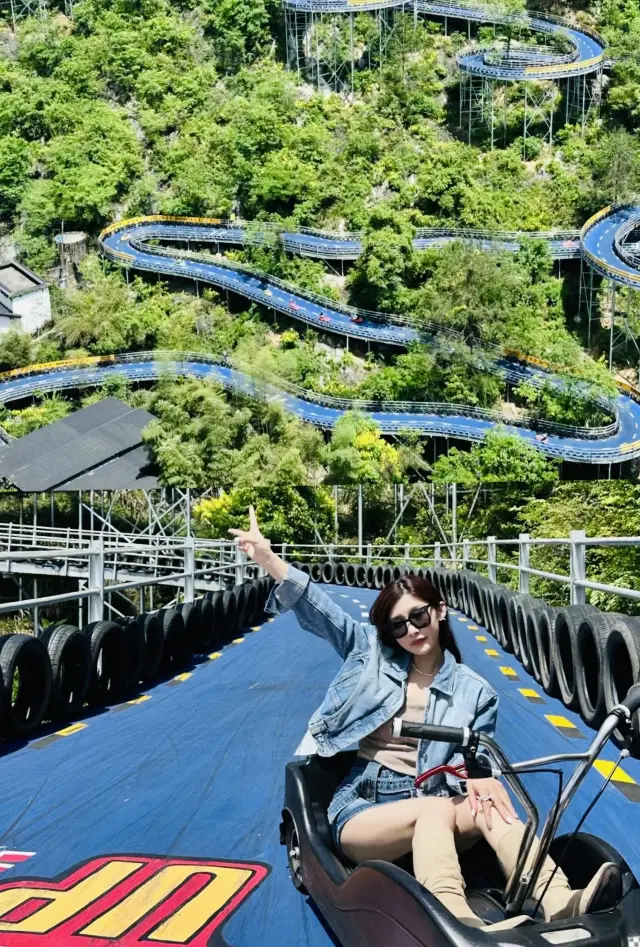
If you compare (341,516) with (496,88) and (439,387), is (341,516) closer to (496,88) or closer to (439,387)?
(439,387)

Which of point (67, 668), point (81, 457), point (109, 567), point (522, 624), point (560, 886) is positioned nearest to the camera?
point (560, 886)

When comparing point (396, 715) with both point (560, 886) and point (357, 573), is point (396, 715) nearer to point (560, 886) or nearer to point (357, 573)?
point (560, 886)

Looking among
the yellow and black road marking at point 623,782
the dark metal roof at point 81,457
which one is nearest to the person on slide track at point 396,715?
the yellow and black road marking at point 623,782

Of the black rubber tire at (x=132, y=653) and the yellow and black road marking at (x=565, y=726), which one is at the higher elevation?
the yellow and black road marking at (x=565, y=726)

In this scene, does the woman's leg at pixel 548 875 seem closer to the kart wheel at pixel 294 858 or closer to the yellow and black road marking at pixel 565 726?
the kart wheel at pixel 294 858

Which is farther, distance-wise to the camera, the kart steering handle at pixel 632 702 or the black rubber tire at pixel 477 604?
the black rubber tire at pixel 477 604

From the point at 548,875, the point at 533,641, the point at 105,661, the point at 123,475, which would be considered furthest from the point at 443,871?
the point at 123,475

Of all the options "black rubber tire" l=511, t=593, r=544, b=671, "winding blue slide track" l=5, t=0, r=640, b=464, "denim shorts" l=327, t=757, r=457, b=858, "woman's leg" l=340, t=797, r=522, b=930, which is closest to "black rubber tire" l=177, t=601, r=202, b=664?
"black rubber tire" l=511, t=593, r=544, b=671
